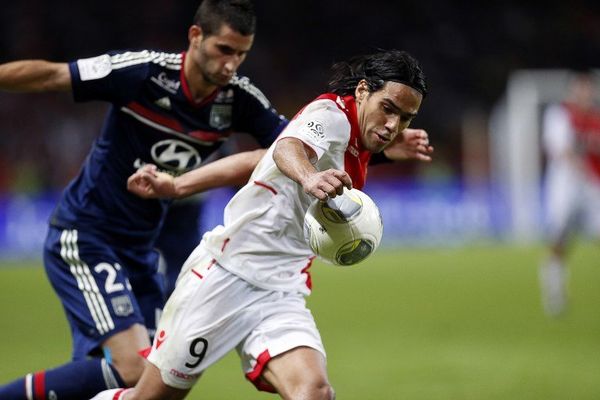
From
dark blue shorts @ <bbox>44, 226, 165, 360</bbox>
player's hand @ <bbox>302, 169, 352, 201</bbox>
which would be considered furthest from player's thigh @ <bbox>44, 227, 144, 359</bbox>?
player's hand @ <bbox>302, 169, 352, 201</bbox>

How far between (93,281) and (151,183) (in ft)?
2.96

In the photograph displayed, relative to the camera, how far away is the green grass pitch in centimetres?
724

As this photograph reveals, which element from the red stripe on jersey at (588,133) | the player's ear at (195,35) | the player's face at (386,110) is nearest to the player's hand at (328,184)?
the player's face at (386,110)

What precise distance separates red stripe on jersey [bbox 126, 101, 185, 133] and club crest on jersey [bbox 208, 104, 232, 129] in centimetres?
17

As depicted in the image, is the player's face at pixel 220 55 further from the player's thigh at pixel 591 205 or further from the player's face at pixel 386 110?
the player's thigh at pixel 591 205

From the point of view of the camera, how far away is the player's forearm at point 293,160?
397cm

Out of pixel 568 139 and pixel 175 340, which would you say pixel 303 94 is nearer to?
pixel 568 139

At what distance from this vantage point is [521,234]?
19984 mm

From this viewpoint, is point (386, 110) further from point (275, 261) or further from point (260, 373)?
point (260, 373)

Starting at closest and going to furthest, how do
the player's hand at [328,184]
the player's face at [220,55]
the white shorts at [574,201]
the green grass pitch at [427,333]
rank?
the player's hand at [328,184] < the player's face at [220,55] < the green grass pitch at [427,333] < the white shorts at [574,201]

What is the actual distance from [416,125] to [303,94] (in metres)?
2.74

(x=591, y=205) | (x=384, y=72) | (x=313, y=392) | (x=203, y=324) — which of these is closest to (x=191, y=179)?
(x=203, y=324)

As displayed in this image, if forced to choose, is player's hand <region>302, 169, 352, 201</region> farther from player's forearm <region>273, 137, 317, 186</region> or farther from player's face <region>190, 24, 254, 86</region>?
player's face <region>190, 24, 254, 86</region>

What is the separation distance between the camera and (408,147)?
5.32 m
